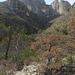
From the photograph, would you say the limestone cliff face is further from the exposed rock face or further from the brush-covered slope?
the brush-covered slope

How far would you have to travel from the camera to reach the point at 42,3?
7323 inches

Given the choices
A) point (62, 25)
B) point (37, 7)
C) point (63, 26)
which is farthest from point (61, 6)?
point (63, 26)

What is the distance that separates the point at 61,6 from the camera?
173500 mm

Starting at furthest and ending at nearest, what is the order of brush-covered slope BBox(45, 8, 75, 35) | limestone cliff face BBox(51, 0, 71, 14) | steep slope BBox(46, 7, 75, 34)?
limestone cliff face BBox(51, 0, 71, 14)
steep slope BBox(46, 7, 75, 34)
brush-covered slope BBox(45, 8, 75, 35)

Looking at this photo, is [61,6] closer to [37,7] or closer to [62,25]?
[37,7]

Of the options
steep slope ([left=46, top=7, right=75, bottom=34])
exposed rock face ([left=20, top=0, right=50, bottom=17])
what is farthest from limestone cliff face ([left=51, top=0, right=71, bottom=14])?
steep slope ([left=46, top=7, right=75, bottom=34])

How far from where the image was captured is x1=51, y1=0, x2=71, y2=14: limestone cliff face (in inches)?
6599

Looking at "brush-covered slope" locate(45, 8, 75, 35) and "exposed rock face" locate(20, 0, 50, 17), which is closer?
"brush-covered slope" locate(45, 8, 75, 35)

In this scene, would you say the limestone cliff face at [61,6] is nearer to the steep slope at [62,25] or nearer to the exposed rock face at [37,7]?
the exposed rock face at [37,7]

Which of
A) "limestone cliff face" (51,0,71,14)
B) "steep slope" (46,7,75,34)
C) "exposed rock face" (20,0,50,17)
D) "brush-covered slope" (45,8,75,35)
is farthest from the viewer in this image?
"exposed rock face" (20,0,50,17)

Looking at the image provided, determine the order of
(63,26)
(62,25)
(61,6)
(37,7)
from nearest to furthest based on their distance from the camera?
(63,26), (62,25), (61,6), (37,7)

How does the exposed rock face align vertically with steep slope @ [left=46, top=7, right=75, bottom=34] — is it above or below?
above

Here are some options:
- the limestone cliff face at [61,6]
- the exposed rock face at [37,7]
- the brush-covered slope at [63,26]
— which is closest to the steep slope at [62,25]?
the brush-covered slope at [63,26]

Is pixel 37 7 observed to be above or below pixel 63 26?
above
